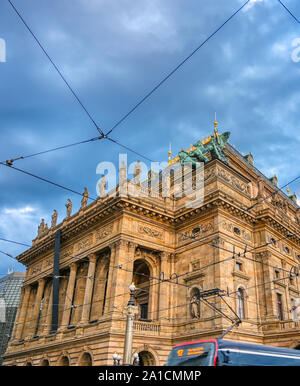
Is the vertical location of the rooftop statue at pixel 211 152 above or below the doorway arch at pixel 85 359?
above

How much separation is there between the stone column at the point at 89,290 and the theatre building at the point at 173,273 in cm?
9

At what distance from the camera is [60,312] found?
34406mm

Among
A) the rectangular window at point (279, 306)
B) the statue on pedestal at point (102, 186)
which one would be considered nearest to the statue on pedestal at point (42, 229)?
the statue on pedestal at point (102, 186)

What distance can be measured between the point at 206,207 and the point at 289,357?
16.2 metres

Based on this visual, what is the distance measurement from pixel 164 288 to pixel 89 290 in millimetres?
6144

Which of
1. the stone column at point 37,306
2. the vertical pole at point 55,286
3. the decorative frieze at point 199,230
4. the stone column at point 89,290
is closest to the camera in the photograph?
the stone column at point 89,290

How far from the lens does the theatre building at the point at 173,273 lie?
25.3m

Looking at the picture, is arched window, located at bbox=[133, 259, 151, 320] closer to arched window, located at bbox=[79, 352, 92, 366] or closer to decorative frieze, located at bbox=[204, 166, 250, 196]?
arched window, located at bbox=[79, 352, 92, 366]

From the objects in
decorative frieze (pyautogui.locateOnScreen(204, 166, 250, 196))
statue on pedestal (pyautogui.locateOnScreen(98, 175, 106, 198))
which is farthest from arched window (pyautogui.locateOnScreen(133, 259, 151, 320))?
decorative frieze (pyautogui.locateOnScreen(204, 166, 250, 196))

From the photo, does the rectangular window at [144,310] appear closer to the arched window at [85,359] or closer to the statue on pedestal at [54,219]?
the arched window at [85,359]

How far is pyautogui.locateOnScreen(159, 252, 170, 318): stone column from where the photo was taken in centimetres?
2788

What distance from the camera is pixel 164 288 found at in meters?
28.8

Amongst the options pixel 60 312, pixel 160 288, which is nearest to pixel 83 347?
pixel 160 288
